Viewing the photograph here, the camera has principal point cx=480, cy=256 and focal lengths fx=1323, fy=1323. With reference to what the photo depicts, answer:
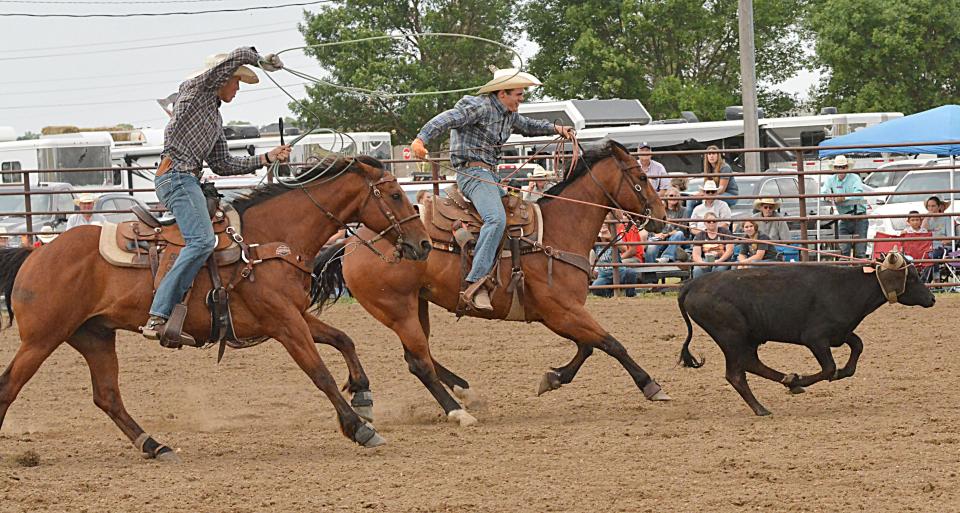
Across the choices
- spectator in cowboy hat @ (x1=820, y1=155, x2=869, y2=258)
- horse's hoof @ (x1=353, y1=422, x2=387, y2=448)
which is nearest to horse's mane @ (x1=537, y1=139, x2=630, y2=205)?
horse's hoof @ (x1=353, y1=422, x2=387, y2=448)

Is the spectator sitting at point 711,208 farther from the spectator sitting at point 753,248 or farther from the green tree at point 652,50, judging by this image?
the green tree at point 652,50

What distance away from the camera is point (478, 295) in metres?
8.21

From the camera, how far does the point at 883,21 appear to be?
33.9m

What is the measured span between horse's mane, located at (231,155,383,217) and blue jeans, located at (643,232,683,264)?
7.60 m

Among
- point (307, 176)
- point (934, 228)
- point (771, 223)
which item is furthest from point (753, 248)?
point (307, 176)

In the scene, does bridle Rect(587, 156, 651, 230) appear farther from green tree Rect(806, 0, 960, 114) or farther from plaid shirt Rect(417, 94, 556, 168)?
green tree Rect(806, 0, 960, 114)

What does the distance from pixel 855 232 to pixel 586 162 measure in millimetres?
6652

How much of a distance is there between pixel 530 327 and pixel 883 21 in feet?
80.4

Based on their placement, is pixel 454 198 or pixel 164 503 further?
pixel 454 198

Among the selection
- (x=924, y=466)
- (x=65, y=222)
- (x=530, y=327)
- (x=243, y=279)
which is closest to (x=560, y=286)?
(x=243, y=279)

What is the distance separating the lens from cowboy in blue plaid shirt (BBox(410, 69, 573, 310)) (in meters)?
8.19

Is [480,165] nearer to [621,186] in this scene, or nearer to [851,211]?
[621,186]

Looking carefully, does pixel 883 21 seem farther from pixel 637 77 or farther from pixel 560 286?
pixel 560 286

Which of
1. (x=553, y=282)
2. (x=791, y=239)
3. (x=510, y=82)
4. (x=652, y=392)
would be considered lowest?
(x=652, y=392)
